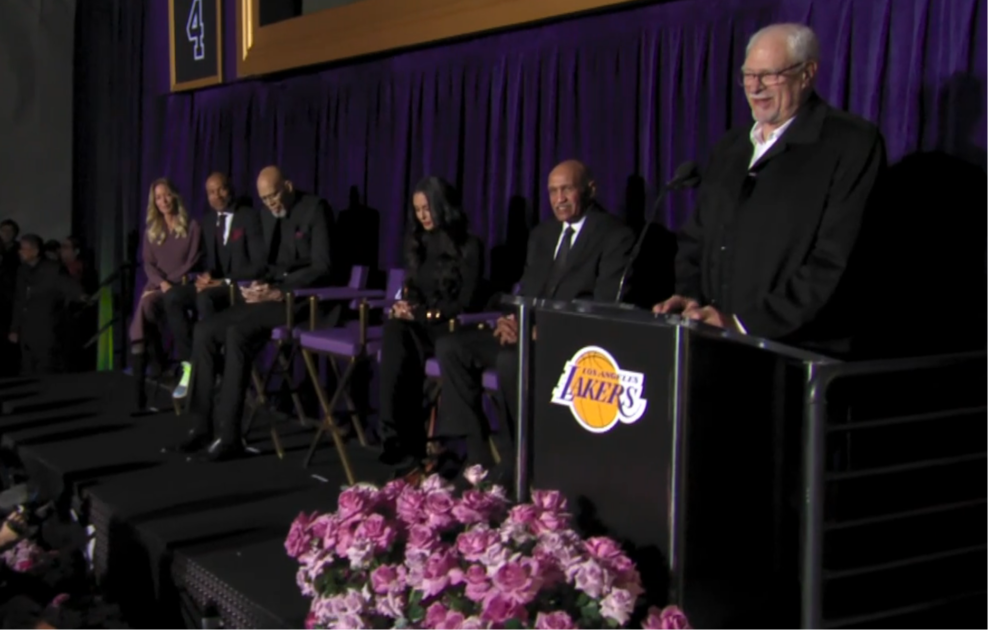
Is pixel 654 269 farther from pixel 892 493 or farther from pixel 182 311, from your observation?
pixel 182 311

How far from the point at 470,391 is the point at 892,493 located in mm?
1605

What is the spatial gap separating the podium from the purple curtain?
142 cm

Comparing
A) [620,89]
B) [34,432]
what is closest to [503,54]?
[620,89]

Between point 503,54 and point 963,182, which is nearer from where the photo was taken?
point 963,182

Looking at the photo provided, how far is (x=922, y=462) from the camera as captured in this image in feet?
6.72

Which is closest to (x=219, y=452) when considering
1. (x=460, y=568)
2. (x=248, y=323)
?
(x=248, y=323)

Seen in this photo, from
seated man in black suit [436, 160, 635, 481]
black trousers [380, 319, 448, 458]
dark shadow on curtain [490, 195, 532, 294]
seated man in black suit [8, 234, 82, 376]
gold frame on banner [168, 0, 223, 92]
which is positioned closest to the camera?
seated man in black suit [436, 160, 635, 481]

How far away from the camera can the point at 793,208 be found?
2.38 m

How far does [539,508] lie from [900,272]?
1.58 metres

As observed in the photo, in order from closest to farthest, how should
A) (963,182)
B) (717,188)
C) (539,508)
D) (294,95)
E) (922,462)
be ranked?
(539,508), (922,462), (717,188), (963,182), (294,95)

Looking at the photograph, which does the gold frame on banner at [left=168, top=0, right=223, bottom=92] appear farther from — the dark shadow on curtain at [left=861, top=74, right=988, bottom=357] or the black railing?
the black railing

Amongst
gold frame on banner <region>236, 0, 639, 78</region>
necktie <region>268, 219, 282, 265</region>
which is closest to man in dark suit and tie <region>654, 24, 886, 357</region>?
gold frame on banner <region>236, 0, 639, 78</region>

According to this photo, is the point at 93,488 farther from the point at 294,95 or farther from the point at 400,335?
the point at 294,95

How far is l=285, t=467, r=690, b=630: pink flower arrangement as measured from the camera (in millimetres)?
1706
